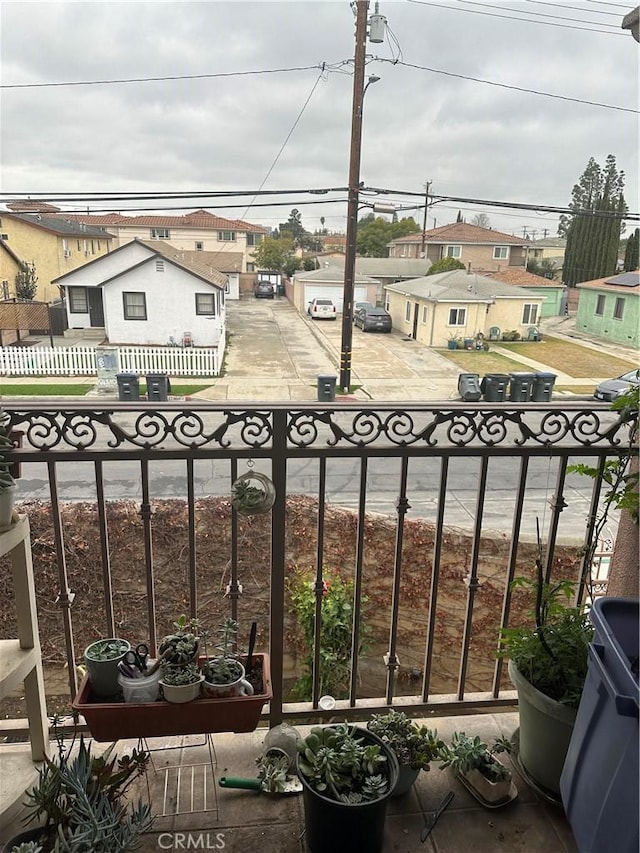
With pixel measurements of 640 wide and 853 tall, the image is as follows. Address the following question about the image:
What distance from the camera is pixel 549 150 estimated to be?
3.56 meters

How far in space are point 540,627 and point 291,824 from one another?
78 centimetres

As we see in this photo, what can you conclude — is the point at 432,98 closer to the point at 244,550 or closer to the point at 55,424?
the point at 55,424

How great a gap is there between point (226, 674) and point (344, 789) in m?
0.37

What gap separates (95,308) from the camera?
13.4 metres

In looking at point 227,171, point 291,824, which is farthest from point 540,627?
point 227,171

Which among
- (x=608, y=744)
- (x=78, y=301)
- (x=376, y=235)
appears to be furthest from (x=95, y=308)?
(x=376, y=235)

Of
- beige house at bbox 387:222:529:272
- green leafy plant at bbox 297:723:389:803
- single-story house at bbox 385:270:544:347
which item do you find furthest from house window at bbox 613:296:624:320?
beige house at bbox 387:222:529:272

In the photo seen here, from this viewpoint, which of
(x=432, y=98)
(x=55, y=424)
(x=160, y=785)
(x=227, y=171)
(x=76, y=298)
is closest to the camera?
(x=55, y=424)

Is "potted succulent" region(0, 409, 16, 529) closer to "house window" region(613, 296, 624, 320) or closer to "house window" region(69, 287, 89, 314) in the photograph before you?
"house window" region(613, 296, 624, 320)

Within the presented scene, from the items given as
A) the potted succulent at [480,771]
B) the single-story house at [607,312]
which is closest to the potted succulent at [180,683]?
the potted succulent at [480,771]

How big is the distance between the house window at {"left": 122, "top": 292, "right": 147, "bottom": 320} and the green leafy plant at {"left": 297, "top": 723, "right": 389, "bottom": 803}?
12.5 m

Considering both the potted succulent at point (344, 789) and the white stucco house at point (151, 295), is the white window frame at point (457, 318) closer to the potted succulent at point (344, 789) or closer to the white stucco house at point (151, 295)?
the white stucco house at point (151, 295)

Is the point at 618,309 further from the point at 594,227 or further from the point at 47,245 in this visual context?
the point at 47,245

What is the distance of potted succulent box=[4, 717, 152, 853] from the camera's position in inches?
40.7
